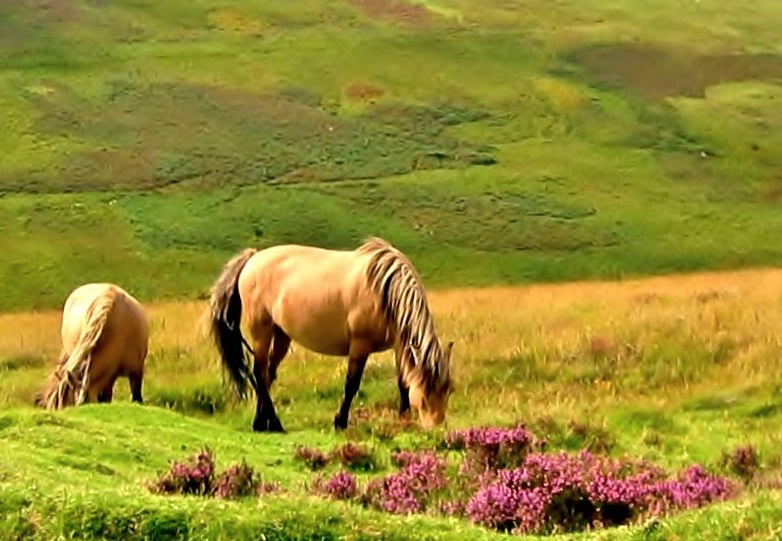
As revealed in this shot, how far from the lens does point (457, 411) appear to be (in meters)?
20.6

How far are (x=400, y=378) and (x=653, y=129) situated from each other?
55.7m

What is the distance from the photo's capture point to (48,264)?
160ft

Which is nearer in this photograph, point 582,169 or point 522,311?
point 522,311

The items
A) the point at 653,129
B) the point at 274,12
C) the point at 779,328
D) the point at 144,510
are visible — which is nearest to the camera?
the point at 144,510

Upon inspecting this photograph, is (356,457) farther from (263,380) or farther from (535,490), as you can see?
(263,380)

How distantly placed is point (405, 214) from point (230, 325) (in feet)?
118

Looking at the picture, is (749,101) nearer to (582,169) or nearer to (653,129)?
(653,129)

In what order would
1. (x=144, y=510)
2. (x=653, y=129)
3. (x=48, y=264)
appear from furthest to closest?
(x=653, y=129) → (x=48, y=264) → (x=144, y=510)

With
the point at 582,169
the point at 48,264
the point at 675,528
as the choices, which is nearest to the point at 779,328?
the point at 675,528

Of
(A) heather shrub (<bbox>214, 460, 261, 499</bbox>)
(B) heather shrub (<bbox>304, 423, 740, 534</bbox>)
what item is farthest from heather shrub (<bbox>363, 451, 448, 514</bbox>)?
(A) heather shrub (<bbox>214, 460, 261, 499</bbox>)

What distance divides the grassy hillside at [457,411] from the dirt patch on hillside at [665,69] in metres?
46.6

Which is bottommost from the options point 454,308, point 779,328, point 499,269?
point 499,269

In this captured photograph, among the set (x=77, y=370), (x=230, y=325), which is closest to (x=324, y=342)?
(x=230, y=325)

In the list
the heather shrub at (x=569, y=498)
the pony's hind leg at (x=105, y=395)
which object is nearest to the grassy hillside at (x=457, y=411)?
the heather shrub at (x=569, y=498)
